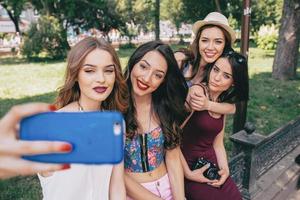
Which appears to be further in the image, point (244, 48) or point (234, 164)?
point (244, 48)

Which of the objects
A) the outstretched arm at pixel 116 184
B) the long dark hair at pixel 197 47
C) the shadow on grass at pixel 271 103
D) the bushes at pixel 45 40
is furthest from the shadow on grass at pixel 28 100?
the bushes at pixel 45 40

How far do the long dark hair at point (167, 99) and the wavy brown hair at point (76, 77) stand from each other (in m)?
0.22

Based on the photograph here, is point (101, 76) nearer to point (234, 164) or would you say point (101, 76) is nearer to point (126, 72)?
point (126, 72)

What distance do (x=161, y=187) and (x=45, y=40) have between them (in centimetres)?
1954

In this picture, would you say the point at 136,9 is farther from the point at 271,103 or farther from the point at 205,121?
the point at 205,121

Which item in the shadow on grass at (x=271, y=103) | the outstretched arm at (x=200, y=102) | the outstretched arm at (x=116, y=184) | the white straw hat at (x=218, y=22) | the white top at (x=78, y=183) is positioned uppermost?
the white straw hat at (x=218, y=22)

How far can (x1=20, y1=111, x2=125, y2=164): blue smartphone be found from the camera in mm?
967

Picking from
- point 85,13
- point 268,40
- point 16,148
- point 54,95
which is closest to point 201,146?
point 16,148

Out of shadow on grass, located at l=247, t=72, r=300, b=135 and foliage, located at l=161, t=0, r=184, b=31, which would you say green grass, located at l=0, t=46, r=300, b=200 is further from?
foliage, located at l=161, t=0, r=184, b=31

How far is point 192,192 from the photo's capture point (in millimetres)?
3023

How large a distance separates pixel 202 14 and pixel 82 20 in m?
11.6

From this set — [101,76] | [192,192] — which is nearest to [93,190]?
[101,76]

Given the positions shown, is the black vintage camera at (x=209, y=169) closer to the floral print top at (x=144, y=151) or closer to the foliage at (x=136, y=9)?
the floral print top at (x=144, y=151)

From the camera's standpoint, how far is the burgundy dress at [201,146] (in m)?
2.91
